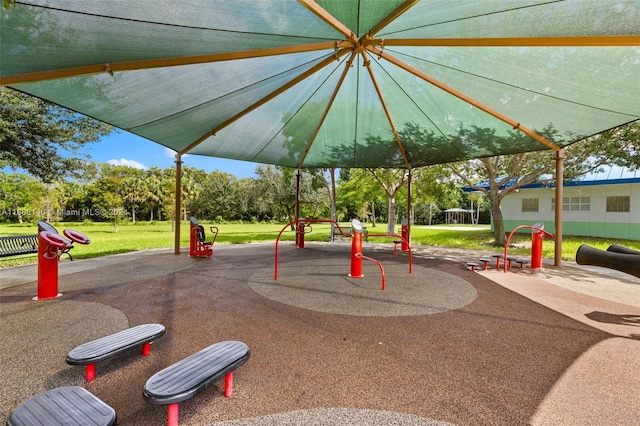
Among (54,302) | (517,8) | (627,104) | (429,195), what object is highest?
(517,8)

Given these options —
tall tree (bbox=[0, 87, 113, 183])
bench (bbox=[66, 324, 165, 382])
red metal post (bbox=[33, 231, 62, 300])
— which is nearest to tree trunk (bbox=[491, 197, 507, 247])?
bench (bbox=[66, 324, 165, 382])

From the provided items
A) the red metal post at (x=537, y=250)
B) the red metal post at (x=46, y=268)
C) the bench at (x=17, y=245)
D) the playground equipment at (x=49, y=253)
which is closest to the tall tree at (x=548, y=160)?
the red metal post at (x=537, y=250)

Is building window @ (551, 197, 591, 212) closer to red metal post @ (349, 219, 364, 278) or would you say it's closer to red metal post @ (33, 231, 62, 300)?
red metal post @ (349, 219, 364, 278)

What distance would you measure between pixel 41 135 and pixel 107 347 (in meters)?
11.1

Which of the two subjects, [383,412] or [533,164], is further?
[533,164]

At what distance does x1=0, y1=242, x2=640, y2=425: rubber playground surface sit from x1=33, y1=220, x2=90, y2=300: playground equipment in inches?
8.1

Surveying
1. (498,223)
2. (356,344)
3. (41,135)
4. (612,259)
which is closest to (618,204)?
(498,223)

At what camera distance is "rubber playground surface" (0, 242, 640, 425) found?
2.03 m

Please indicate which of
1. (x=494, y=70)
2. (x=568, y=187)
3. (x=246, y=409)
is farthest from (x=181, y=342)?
(x=568, y=187)

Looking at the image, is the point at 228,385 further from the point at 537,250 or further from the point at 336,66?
the point at 537,250

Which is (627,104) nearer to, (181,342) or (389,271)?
(389,271)

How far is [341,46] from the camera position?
15.5ft

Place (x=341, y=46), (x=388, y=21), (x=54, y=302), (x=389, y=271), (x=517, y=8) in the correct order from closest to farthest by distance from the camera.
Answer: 1. (x=517, y=8)
2. (x=388, y=21)
3. (x=54, y=302)
4. (x=341, y=46)
5. (x=389, y=271)

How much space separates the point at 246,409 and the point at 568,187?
1896 centimetres
